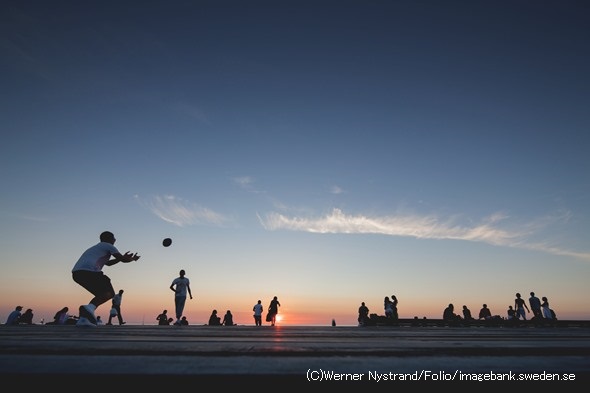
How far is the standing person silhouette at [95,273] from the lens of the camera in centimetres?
593

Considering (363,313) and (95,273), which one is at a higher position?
(95,273)

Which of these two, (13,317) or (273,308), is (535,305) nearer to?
(273,308)

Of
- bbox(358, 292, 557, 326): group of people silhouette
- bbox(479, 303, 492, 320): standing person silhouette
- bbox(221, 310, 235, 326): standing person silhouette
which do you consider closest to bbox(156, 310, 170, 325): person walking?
bbox(221, 310, 235, 326): standing person silhouette

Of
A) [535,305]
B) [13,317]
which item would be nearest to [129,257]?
[13,317]

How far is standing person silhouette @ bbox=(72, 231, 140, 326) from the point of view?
593 centimetres

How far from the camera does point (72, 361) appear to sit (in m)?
1.26

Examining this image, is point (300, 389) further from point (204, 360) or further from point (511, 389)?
point (511, 389)

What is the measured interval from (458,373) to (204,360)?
878 millimetres

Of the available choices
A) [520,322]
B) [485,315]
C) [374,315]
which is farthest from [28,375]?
[485,315]

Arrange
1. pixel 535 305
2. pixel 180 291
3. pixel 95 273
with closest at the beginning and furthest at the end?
pixel 95 273 → pixel 180 291 → pixel 535 305

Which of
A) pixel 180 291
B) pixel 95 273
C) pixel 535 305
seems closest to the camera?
pixel 95 273

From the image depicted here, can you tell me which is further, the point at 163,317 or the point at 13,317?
the point at 163,317

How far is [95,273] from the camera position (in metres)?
5.98

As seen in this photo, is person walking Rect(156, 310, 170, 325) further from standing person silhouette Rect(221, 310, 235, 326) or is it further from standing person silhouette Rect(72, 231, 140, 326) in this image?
standing person silhouette Rect(72, 231, 140, 326)
